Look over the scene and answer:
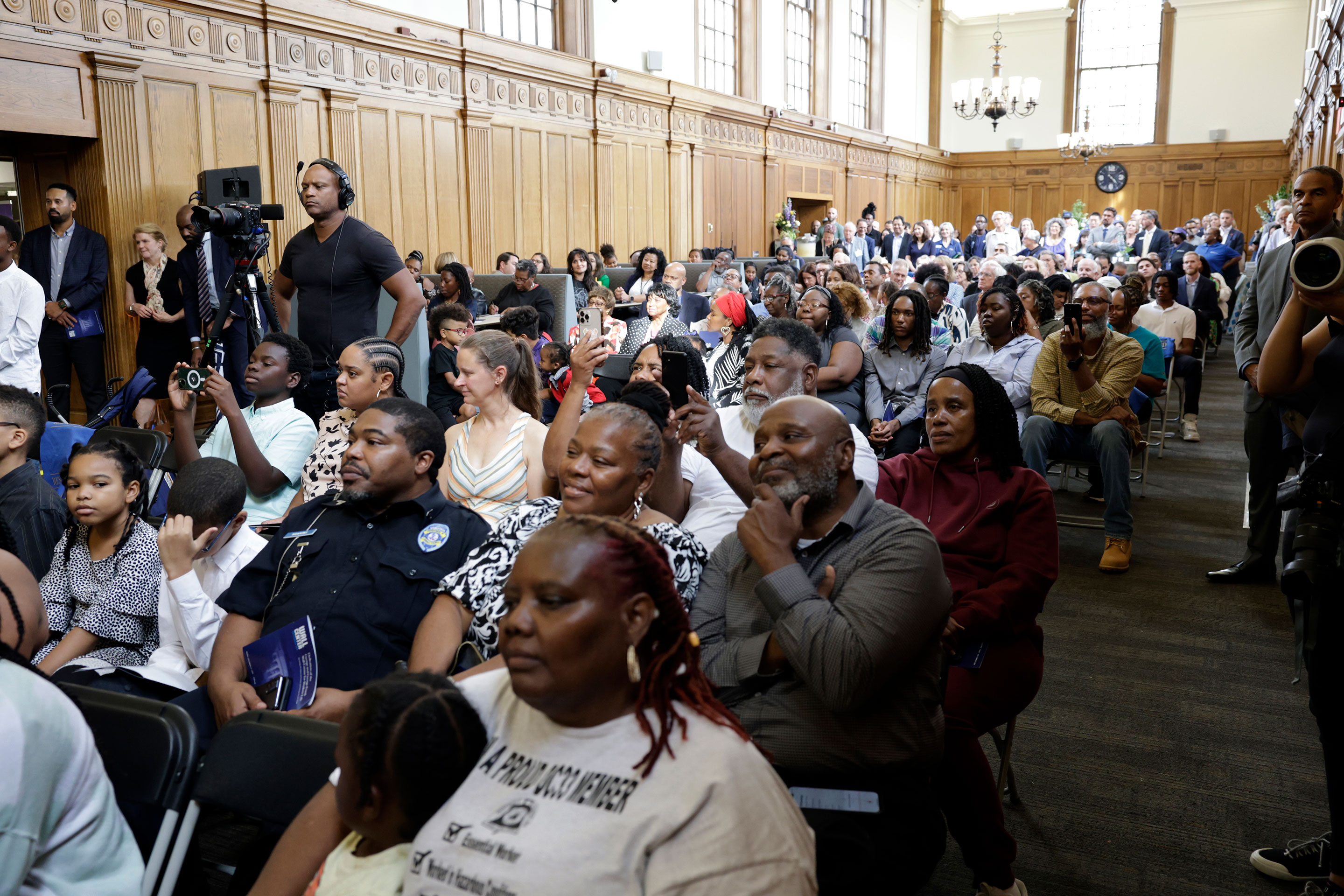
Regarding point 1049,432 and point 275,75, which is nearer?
point 1049,432

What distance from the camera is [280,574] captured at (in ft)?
7.22

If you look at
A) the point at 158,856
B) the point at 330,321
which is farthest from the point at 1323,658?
the point at 330,321

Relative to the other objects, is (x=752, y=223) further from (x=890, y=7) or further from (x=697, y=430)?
(x=697, y=430)

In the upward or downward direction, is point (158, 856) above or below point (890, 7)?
below

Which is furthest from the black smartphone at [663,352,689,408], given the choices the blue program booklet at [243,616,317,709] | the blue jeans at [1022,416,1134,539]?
the blue jeans at [1022,416,1134,539]

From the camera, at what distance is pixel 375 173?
342 inches

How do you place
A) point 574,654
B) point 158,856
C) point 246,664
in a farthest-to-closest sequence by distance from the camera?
1. point 246,664
2. point 158,856
3. point 574,654

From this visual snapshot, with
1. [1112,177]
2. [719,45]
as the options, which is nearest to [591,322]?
[719,45]

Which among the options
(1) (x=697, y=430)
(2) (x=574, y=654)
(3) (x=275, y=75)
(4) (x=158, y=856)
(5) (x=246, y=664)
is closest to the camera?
(2) (x=574, y=654)

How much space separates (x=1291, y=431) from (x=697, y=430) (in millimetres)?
2041

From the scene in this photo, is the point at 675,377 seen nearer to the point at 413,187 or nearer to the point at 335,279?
the point at 335,279

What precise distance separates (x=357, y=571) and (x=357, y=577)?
15 millimetres

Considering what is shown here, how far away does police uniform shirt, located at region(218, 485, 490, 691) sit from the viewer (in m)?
2.09

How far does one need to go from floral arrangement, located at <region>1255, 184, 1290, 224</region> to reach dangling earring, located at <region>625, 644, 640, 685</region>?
1078 cm
